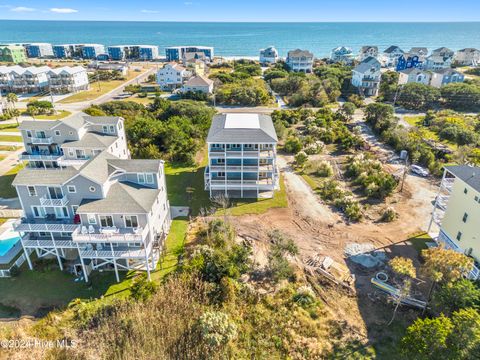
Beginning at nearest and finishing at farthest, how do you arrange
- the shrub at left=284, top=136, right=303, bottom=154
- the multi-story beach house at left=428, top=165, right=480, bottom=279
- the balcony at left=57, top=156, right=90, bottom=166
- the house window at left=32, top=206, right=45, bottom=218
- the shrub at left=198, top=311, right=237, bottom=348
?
the shrub at left=198, top=311, right=237, bottom=348, the multi-story beach house at left=428, top=165, right=480, bottom=279, the house window at left=32, top=206, right=45, bottom=218, the balcony at left=57, top=156, right=90, bottom=166, the shrub at left=284, top=136, right=303, bottom=154

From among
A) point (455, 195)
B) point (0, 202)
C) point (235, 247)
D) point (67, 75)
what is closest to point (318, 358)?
point (235, 247)

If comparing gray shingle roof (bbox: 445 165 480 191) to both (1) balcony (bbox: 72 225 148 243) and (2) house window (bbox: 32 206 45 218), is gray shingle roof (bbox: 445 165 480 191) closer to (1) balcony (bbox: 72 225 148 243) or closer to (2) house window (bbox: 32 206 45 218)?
(1) balcony (bbox: 72 225 148 243)

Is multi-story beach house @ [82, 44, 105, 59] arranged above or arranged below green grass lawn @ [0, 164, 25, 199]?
above

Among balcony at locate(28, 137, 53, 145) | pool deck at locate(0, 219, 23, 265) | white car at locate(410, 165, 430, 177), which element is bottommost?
pool deck at locate(0, 219, 23, 265)

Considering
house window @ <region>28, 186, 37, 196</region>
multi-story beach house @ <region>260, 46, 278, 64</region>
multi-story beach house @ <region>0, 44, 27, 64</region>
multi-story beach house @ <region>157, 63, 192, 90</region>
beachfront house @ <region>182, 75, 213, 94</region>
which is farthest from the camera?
multi-story beach house @ <region>260, 46, 278, 64</region>

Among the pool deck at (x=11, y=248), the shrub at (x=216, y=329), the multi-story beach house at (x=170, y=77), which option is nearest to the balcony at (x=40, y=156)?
the pool deck at (x=11, y=248)

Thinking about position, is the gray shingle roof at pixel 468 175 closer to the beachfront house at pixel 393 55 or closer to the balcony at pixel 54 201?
the balcony at pixel 54 201

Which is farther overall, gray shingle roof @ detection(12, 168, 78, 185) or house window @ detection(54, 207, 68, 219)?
house window @ detection(54, 207, 68, 219)

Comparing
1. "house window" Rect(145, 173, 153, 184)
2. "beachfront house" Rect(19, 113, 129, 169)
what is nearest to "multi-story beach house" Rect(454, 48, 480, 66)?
"beachfront house" Rect(19, 113, 129, 169)
